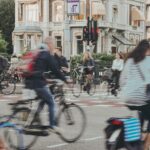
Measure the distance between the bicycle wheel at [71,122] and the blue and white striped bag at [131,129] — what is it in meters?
2.98

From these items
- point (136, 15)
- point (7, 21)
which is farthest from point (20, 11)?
point (136, 15)

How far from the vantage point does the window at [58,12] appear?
193ft

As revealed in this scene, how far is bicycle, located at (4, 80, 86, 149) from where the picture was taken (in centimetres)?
953

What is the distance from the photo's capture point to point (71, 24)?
57.9 m

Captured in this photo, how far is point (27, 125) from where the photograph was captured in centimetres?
955

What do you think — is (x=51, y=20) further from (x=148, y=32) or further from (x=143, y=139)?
(x=143, y=139)

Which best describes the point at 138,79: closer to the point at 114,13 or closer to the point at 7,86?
the point at 7,86

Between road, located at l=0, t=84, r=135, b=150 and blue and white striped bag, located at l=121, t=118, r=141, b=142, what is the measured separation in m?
0.93

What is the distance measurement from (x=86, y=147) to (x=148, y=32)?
2508 inches

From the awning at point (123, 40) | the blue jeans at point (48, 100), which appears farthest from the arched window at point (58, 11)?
the blue jeans at point (48, 100)

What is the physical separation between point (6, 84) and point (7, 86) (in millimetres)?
105

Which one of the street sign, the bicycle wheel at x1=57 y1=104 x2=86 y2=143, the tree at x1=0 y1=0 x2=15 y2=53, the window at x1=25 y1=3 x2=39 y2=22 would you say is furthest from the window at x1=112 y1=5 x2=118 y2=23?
the bicycle wheel at x1=57 y1=104 x2=86 y2=143

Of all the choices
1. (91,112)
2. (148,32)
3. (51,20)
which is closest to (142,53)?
(91,112)

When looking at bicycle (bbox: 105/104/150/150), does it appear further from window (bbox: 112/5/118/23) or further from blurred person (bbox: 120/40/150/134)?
window (bbox: 112/5/118/23)
